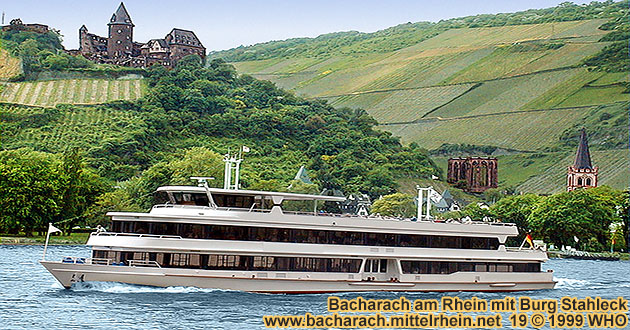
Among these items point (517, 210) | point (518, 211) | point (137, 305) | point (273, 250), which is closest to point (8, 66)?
point (517, 210)

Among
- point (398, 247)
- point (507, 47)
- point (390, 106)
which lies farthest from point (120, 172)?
point (507, 47)

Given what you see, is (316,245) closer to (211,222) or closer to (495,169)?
(211,222)

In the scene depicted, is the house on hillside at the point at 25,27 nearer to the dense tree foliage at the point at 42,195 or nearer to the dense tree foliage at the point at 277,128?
the dense tree foliage at the point at 277,128

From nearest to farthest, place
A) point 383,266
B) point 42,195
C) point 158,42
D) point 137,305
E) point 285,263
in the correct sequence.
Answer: point 137,305, point 285,263, point 383,266, point 42,195, point 158,42

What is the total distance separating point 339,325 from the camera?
93.0 feet

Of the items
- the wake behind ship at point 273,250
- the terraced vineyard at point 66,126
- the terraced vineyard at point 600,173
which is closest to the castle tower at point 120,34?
the terraced vineyard at point 66,126

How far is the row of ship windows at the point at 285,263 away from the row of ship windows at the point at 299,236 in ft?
2.28

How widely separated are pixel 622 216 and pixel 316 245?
61733 mm

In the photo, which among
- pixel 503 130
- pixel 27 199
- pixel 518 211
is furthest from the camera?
pixel 503 130

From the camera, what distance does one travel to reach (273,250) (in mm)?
33625

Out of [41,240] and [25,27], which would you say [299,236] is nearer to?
[41,240]

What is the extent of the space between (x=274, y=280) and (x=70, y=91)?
321ft

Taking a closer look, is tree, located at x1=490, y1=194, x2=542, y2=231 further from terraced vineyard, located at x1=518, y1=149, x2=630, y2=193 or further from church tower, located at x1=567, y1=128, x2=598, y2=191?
terraced vineyard, located at x1=518, y1=149, x2=630, y2=193

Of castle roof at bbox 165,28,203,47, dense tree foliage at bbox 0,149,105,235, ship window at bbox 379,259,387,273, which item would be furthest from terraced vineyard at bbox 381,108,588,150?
ship window at bbox 379,259,387,273
